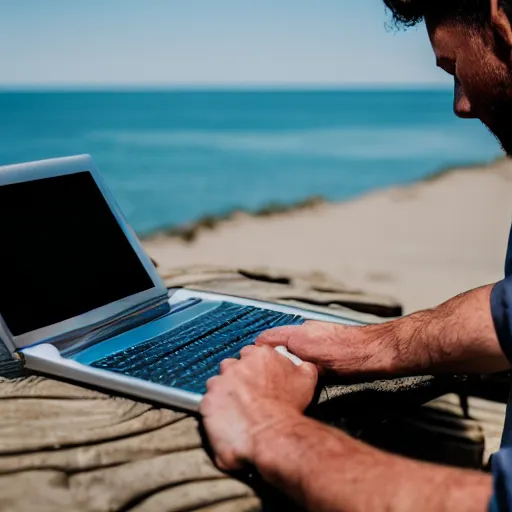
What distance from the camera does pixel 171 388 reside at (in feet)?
3.95

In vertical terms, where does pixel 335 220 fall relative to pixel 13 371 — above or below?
below

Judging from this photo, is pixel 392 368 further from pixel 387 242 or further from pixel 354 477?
pixel 387 242

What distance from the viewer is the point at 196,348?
138 cm

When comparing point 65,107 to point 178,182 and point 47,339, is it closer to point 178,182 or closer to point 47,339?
point 178,182

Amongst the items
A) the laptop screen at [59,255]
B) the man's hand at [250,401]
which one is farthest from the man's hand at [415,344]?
the laptop screen at [59,255]

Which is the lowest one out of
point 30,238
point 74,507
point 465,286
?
point 465,286

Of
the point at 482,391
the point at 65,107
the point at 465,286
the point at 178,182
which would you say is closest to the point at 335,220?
the point at 465,286

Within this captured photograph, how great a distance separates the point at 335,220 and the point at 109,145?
24.6 m

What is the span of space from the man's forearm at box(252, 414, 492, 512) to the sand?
418cm

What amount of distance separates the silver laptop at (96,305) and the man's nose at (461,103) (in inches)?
18.6

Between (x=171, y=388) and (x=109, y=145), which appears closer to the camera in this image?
(x=171, y=388)

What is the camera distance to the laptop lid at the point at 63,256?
1.41 metres

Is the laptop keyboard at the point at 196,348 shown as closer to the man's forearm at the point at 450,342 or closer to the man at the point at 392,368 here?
the man at the point at 392,368

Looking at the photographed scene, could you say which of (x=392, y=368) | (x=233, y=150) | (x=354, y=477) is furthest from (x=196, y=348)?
(x=233, y=150)
